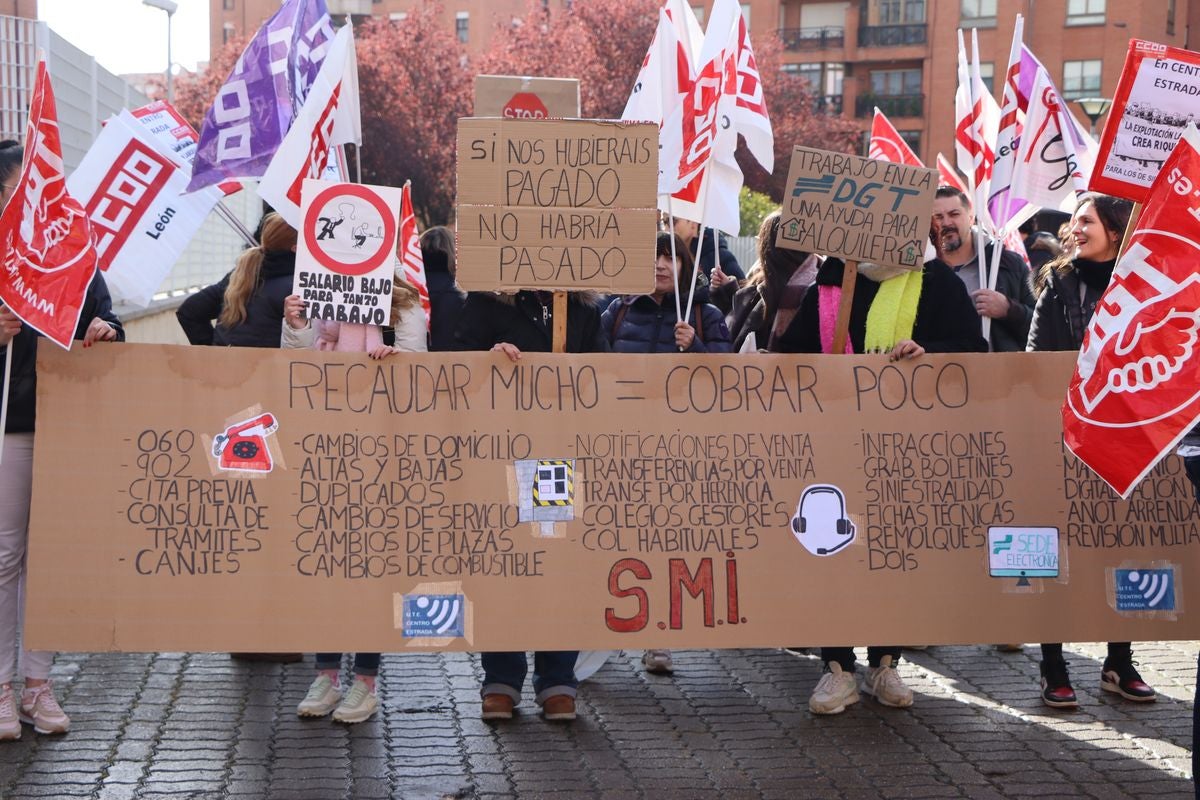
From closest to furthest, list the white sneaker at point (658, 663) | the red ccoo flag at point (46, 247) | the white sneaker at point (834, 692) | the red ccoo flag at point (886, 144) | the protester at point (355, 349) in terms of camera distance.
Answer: the red ccoo flag at point (46, 247), the protester at point (355, 349), the white sneaker at point (834, 692), the white sneaker at point (658, 663), the red ccoo flag at point (886, 144)

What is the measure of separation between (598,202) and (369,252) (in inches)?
35.8

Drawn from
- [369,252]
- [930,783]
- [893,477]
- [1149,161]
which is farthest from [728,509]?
[1149,161]

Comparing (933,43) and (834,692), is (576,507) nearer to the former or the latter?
(834,692)

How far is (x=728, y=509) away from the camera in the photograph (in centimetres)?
541

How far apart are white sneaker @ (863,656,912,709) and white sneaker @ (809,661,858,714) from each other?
0.13 meters

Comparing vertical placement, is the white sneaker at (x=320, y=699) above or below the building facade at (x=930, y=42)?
below

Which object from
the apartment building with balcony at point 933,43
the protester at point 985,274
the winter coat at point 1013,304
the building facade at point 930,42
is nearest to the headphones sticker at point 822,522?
the winter coat at point 1013,304

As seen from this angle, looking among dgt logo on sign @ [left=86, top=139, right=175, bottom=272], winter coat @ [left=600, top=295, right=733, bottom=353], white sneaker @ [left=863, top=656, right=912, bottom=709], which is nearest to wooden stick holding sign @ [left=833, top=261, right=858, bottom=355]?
winter coat @ [left=600, top=295, right=733, bottom=353]

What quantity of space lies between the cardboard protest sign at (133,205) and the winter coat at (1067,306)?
3.75 meters

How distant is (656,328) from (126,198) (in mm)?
2449

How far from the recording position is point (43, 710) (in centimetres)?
568

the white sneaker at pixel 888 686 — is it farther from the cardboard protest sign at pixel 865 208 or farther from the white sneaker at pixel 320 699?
the white sneaker at pixel 320 699

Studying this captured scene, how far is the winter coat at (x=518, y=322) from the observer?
5.89m

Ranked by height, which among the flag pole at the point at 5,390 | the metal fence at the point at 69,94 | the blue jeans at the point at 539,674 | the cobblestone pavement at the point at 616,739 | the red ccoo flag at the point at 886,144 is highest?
the metal fence at the point at 69,94
